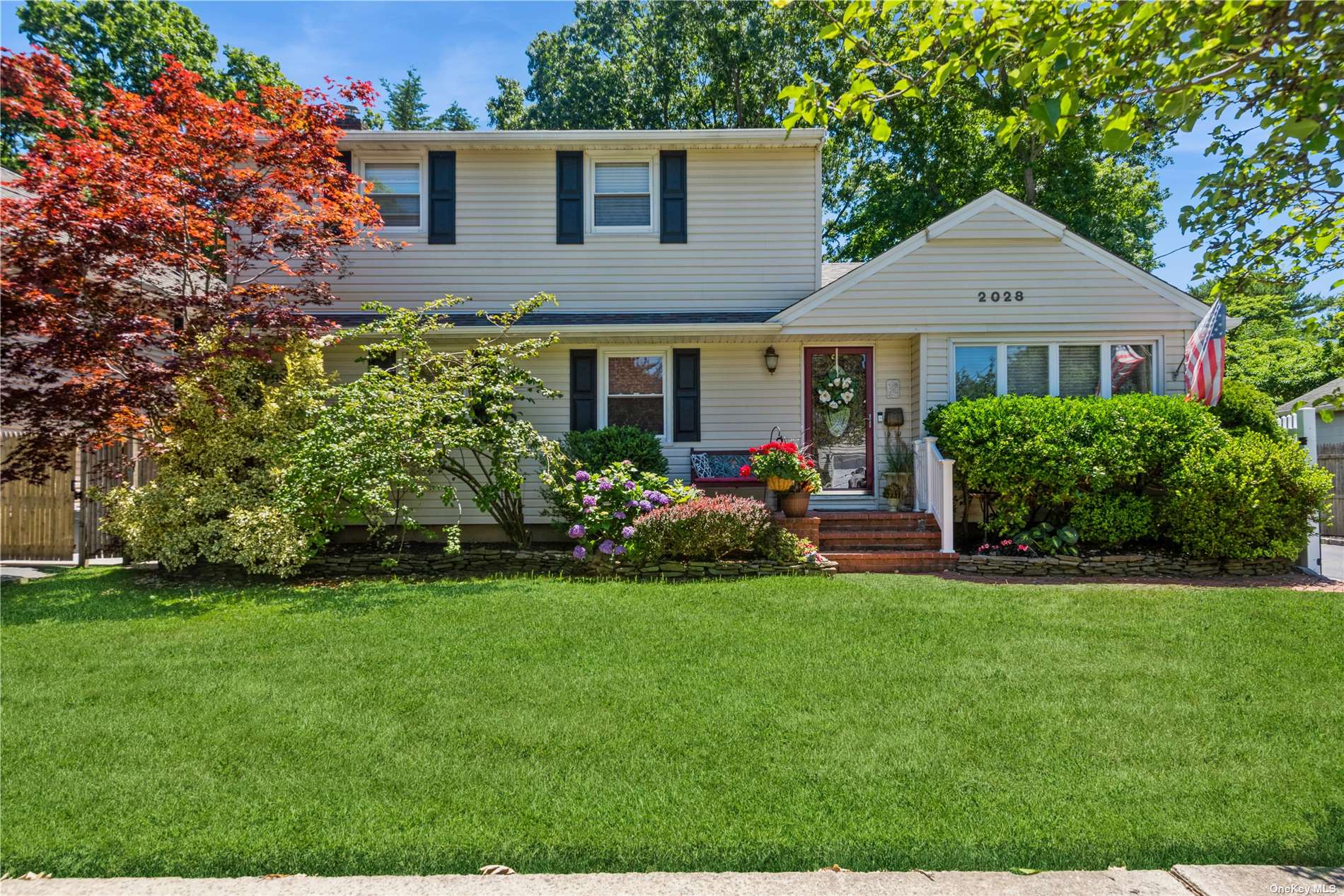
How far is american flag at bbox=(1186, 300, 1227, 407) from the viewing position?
29.7 ft

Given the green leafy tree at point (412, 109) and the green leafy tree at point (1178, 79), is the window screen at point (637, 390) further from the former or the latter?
the green leafy tree at point (412, 109)

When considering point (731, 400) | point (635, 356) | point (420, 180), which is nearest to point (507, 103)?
point (420, 180)

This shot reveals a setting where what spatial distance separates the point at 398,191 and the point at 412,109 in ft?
86.5

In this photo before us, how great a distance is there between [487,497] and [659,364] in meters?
3.23

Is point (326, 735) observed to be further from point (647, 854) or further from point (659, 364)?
point (659, 364)

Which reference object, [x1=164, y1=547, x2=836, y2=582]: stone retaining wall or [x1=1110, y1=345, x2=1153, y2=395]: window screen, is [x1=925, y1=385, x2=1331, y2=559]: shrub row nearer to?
[x1=1110, y1=345, x2=1153, y2=395]: window screen

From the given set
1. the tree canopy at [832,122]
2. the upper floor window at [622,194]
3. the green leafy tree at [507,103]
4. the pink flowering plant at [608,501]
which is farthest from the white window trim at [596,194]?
the green leafy tree at [507,103]

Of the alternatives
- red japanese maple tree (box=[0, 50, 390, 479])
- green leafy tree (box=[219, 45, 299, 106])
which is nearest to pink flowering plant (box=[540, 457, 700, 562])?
red japanese maple tree (box=[0, 50, 390, 479])

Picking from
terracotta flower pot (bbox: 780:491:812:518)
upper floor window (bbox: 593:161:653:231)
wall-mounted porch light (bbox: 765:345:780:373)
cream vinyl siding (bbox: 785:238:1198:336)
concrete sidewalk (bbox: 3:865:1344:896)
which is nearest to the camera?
concrete sidewalk (bbox: 3:865:1344:896)

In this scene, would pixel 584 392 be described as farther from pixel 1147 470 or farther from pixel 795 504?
pixel 1147 470

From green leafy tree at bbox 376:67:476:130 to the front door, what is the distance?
26.4 meters

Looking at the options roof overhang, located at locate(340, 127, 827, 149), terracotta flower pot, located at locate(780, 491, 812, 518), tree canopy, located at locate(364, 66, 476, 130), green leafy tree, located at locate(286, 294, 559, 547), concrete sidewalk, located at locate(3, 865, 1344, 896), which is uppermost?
tree canopy, located at locate(364, 66, 476, 130)

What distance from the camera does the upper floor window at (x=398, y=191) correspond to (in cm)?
1134

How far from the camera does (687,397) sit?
36.1ft
